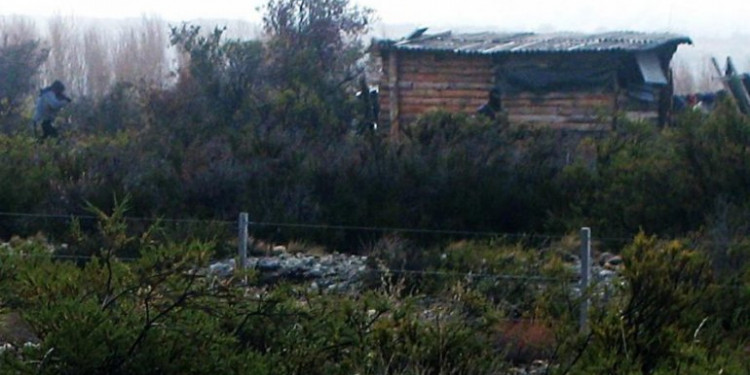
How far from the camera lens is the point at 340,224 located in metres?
16.2

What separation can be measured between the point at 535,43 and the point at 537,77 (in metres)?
1.11

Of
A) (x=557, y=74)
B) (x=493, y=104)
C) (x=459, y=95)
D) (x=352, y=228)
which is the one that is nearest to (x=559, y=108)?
(x=557, y=74)

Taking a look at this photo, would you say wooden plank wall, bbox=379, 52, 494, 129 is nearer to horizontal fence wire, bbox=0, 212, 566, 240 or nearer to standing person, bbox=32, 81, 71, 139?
standing person, bbox=32, 81, 71, 139

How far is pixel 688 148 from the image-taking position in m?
15.4

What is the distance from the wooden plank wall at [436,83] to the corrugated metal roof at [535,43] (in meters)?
0.26

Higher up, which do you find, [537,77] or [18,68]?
[537,77]

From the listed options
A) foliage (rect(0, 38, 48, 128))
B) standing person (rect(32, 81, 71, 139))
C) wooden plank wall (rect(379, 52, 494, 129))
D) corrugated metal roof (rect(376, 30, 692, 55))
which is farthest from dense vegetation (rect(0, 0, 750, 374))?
corrugated metal roof (rect(376, 30, 692, 55))

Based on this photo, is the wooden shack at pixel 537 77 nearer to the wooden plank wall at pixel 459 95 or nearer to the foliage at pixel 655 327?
the wooden plank wall at pixel 459 95

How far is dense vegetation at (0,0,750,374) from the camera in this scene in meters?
5.97

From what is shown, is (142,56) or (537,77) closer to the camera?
(537,77)

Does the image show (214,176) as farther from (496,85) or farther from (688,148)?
(496,85)

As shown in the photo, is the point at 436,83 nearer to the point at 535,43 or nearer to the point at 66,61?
the point at 535,43

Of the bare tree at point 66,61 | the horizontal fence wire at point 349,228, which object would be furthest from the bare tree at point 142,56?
the horizontal fence wire at point 349,228

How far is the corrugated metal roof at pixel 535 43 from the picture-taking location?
26391mm
